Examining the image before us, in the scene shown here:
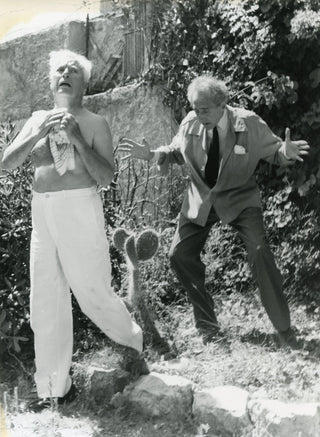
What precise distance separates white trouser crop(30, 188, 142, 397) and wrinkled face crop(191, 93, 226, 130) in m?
0.88

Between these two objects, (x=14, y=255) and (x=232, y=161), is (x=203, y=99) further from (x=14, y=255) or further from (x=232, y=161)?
(x=14, y=255)

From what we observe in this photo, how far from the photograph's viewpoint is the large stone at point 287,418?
3783mm

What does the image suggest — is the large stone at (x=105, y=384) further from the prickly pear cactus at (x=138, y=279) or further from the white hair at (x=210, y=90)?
the white hair at (x=210, y=90)

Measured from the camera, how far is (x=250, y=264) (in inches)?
194

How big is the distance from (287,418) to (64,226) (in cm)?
164

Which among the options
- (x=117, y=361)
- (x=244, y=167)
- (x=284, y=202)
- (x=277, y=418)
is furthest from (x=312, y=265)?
(x=277, y=418)

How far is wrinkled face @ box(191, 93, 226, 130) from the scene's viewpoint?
477cm

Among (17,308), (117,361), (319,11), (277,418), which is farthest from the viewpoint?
(319,11)

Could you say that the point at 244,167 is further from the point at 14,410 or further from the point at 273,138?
the point at 14,410

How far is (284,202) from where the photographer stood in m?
6.24

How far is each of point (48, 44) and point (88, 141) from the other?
3.40m

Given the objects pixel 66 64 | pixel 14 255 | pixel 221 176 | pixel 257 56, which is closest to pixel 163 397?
pixel 221 176

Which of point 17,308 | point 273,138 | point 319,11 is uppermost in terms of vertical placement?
point 319,11

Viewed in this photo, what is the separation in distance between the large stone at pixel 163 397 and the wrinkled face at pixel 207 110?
1.62 m
